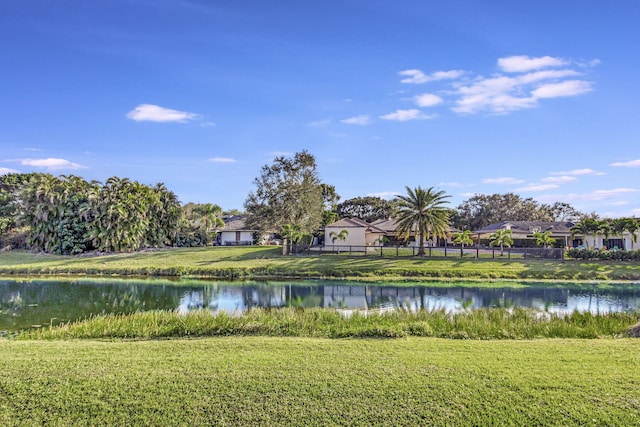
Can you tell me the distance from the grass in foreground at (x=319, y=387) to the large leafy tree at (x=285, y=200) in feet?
137

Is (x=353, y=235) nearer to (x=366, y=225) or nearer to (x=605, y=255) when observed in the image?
(x=366, y=225)

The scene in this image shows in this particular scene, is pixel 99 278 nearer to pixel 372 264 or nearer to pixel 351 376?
pixel 372 264

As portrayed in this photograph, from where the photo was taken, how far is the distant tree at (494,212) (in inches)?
2830

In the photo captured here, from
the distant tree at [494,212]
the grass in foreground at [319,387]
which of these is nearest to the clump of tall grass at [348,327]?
the grass in foreground at [319,387]

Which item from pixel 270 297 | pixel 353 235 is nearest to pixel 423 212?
pixel 353 235

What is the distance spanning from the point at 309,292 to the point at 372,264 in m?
11.3

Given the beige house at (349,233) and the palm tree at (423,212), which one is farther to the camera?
the beige house at (349,233)

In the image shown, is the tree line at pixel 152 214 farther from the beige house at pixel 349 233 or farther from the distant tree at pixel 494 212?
the distant tree at pixel 494 212

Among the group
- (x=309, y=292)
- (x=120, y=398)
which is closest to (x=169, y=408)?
(x=120, y=398)

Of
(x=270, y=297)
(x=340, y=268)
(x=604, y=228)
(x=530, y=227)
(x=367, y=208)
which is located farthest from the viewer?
(x=367, y=208)

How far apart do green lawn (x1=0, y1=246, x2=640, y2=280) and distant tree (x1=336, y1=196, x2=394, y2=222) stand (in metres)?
35.1

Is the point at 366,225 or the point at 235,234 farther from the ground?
the point at 366,225

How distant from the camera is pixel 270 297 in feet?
77.2

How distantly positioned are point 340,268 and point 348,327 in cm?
2235
